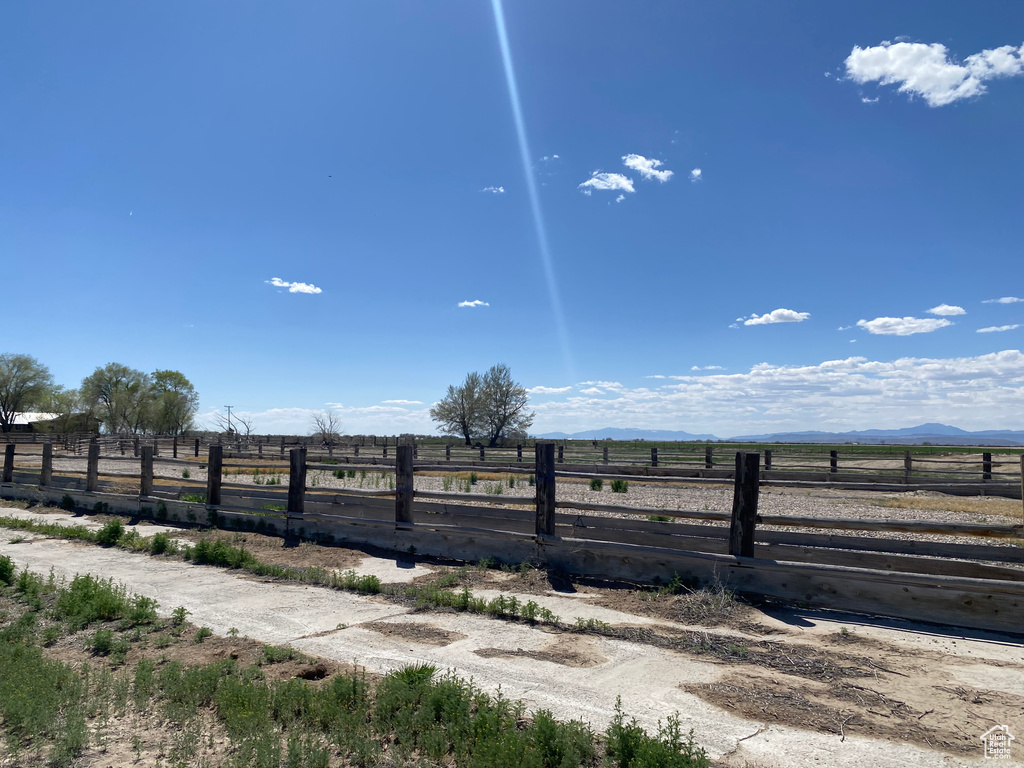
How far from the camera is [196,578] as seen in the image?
8367 mm

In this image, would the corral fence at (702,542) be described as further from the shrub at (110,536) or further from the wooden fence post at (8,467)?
the wooden fence post at (8,467)

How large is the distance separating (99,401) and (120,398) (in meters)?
5.80

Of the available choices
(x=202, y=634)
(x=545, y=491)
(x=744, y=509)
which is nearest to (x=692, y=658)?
(x=744, y=509)

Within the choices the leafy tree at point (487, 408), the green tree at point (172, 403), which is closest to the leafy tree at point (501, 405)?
the leafy tree at point (487, 408)

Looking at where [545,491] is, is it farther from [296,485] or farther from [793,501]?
[793,501]

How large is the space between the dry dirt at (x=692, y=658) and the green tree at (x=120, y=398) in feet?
274

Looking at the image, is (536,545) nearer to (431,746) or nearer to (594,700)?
(594,700)

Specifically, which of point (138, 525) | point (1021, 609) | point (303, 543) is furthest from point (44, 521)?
point (1021, 609)

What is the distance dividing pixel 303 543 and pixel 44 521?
23.5 ft

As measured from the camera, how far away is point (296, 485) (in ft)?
36.3

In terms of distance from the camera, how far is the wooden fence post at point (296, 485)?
1097 cm

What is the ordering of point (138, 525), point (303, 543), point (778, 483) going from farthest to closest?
point (138, 525) → point (778, 483) → point (303, 543)

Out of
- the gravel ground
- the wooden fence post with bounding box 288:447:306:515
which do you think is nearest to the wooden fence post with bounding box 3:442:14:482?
the gravel ground

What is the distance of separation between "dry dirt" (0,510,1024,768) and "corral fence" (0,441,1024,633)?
0.29m
